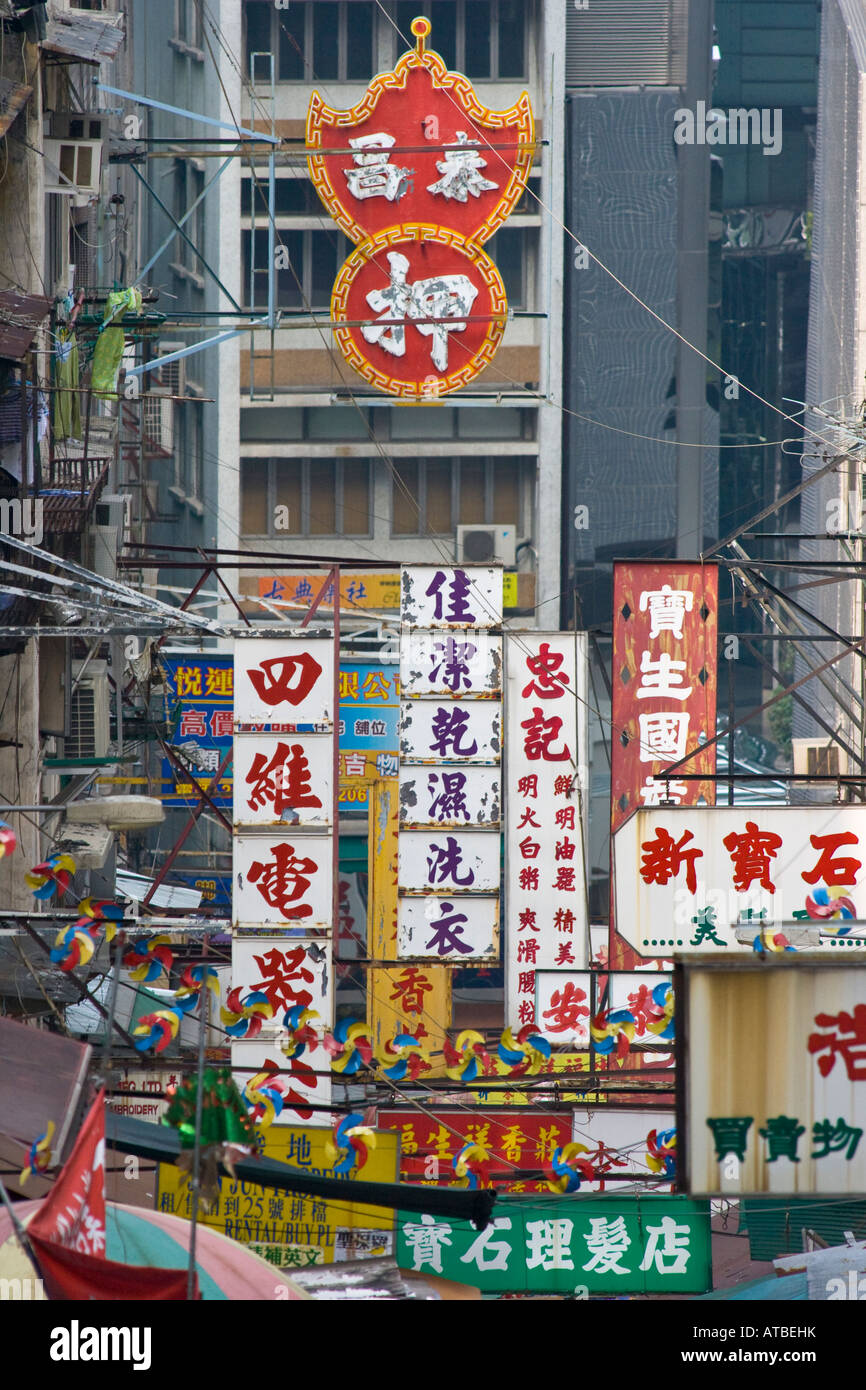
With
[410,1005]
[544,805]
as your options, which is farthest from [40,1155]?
[410,1005]

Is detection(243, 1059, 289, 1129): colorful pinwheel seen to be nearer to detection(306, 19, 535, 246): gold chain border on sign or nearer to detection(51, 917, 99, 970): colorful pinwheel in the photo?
detection(51, 917, 99, 970): colorful pinwheel

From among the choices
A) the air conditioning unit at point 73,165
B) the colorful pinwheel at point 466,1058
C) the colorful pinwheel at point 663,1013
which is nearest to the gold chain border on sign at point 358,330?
the air conditioning unit at point 73,165

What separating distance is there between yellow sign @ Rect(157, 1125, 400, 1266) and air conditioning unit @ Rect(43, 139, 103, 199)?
1204cm

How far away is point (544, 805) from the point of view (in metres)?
20.2

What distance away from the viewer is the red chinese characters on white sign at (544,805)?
19906 mm

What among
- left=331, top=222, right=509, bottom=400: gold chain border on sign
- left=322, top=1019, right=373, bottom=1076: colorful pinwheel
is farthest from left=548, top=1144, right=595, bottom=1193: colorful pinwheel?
left=331, top=222, right=509, bottom=400: gold chain border on sign

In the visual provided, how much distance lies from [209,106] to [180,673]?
18.0m

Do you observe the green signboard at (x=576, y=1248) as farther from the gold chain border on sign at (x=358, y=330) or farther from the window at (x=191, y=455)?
the window at (x=191, y=455)

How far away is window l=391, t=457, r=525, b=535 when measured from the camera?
37.8 meters

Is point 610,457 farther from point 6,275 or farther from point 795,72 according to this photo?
point 6,275

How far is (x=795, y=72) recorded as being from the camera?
39.4m

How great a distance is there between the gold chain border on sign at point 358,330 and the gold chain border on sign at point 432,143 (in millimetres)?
448
